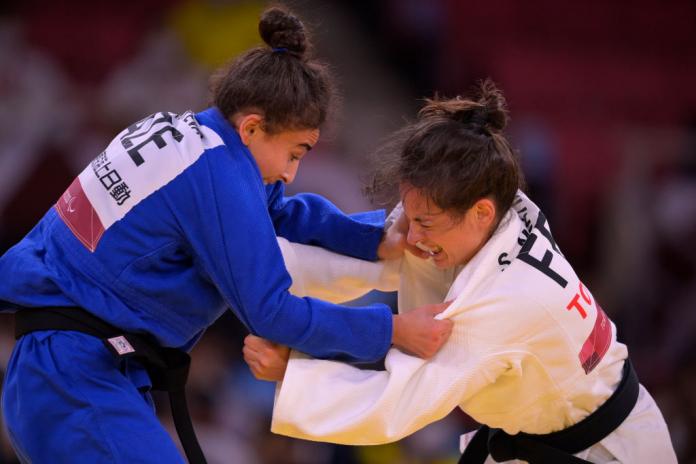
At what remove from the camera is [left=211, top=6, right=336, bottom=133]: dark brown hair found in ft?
7.92

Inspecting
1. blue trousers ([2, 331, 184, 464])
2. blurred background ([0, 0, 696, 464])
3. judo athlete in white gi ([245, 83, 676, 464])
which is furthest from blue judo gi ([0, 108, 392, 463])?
blurred background ([0, 0, 696, 464])

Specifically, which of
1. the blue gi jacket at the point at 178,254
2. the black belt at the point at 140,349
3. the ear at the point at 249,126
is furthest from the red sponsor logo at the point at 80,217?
the ear at the point at 249,126

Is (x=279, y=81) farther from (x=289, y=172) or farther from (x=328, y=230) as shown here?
(x=328, y=230)

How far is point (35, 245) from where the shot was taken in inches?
98.1

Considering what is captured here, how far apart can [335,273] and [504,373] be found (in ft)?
2.06

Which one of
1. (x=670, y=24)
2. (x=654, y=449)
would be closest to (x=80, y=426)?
(x=654, y=449)

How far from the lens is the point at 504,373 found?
2.42 meters

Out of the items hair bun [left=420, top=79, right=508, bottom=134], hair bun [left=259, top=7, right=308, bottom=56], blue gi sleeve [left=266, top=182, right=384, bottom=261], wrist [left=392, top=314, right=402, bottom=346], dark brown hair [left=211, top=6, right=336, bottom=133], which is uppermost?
hair bun [left=259, top=7, right=308, bottom=56]

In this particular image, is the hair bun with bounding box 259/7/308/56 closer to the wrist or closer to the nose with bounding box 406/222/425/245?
the nose with bounding box 406/222/425/245

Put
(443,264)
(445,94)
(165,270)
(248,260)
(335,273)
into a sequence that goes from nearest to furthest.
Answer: (248,260) < (165,270) < (443,264) < (335,273) < (445,94)

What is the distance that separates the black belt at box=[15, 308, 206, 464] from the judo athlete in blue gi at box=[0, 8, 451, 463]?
0.01 metres

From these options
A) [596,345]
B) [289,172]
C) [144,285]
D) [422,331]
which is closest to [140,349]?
[144,285]

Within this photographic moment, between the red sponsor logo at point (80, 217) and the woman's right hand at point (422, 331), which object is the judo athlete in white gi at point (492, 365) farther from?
the red sponsor logo at point (80, 217)

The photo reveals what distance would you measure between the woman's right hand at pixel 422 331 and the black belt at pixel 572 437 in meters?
0.41
